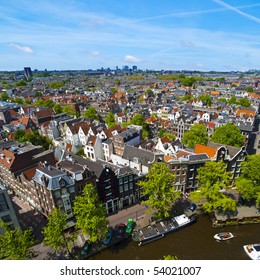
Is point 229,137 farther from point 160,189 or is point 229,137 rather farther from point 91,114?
point 91,114

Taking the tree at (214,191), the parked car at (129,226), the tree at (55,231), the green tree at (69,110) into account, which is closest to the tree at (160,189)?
the parked car at (129,226)

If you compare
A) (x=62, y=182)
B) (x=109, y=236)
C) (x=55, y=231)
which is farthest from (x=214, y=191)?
(x=55, y=231)

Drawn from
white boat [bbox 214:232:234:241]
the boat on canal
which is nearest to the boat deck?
the boat on canal

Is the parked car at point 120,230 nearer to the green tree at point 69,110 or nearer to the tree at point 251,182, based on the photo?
the tree at point 251,182

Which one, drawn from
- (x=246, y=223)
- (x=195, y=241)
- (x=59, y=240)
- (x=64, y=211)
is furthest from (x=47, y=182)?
(x=246, y=223)

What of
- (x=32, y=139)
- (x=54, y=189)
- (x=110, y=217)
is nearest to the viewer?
(x=54, y=189)

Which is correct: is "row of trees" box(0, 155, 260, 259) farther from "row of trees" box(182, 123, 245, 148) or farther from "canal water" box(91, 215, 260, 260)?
"row of trees" box(182, 123, 245, 148)

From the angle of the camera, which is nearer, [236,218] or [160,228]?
[160,228]
